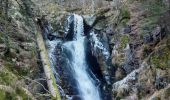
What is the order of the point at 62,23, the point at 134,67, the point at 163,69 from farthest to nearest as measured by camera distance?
1. the point at 62,23
2. the point at 134,67
3. the point at 163,69

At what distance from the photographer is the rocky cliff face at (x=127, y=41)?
12852 mm

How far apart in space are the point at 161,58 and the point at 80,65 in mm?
7726

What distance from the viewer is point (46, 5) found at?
92.1 feet

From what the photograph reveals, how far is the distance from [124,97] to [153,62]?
2.08 meters

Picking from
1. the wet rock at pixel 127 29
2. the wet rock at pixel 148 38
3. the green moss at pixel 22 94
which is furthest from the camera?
the wet rock at pixel 127 29

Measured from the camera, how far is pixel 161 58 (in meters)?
13.8

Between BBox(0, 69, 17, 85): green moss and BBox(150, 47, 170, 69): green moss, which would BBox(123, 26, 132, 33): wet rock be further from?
BBox(0, 69, 17, 85): green moss

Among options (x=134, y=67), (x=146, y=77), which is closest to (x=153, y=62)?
(x=146, y=77)

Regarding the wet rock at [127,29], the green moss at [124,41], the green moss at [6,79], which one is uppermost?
the green moss at [6,79]

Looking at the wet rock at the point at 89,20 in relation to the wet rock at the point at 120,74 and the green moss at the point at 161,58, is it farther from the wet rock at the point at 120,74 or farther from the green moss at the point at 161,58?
the green moss at the point at 161,58

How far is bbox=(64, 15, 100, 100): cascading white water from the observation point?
18.8 meters

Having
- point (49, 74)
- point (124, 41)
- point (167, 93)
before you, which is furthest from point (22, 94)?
point (124, 41)

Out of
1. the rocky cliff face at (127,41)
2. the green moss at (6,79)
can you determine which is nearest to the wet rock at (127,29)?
the rocky cliff face at (127,41)

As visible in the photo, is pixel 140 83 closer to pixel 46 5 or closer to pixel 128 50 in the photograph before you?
pixel 128 50
